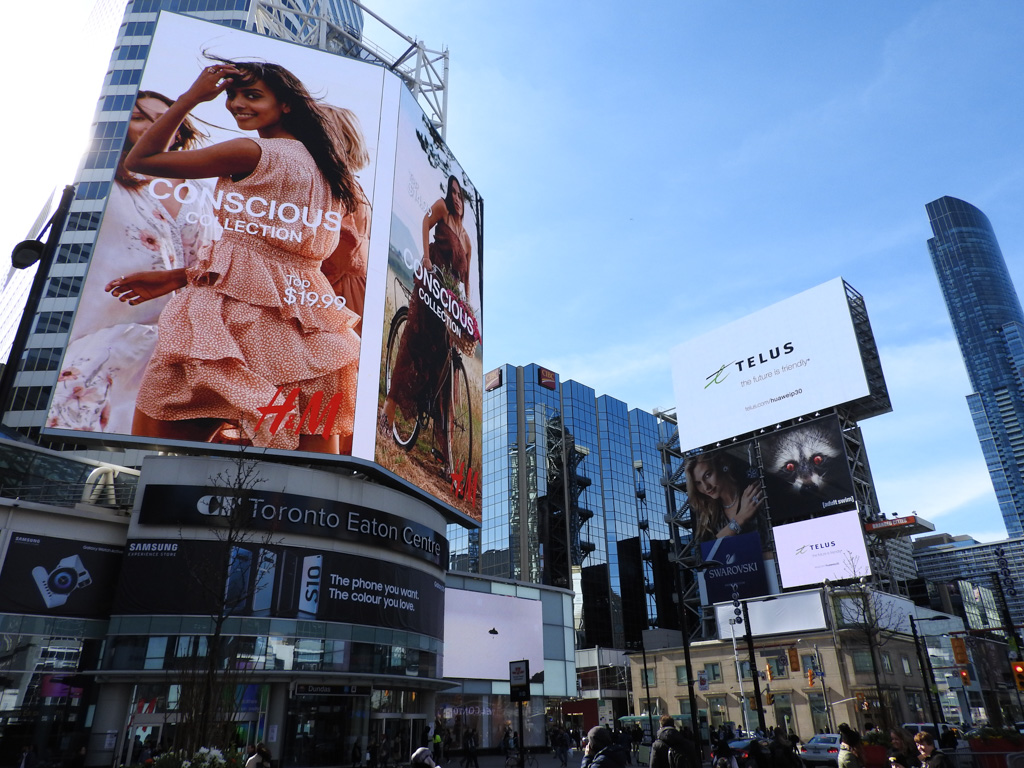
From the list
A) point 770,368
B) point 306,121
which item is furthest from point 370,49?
point 770,368

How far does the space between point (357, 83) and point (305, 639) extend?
32.7 meters

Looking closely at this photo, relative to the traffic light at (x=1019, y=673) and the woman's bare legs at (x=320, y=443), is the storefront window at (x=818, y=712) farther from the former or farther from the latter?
the woman's bare legs at (x=320, y=443)

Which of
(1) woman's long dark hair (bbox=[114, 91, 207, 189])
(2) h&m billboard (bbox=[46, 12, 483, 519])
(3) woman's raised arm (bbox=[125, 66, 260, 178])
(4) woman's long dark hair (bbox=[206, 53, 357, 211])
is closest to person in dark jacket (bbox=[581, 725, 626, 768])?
(2) h&m billboard (bbox=[46, 12, 483, 519])

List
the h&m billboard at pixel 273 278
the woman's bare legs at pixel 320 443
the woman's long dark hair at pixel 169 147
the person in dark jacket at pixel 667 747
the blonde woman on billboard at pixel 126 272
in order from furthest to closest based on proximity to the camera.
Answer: the woman's long dark hair at pixel 169 147, the woman's bare legs at pixel 320 443, the h&m billboard at pixel 273 278, the blonde woman on billboard at pixel 126 272, the person in dark jacket at pixel 667 747

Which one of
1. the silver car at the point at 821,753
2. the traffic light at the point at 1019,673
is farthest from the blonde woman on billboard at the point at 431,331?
the traffic light at the point at 1019,673

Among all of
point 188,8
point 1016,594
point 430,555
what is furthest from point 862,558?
point 1016,594

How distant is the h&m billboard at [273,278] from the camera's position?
33.8 metres

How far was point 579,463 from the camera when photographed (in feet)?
332

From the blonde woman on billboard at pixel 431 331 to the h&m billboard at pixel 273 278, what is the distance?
15cm

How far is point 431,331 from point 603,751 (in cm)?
3574

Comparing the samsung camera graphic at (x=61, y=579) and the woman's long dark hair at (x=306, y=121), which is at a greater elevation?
the woman's long dark hair at (x=306, y=121)

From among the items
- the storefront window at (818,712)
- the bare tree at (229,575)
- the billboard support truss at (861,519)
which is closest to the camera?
the bare tree at (229,575)

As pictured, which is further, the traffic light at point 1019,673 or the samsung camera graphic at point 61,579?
the traffic light at point 1019,673

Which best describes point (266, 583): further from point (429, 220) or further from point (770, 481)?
point (770, 481)
